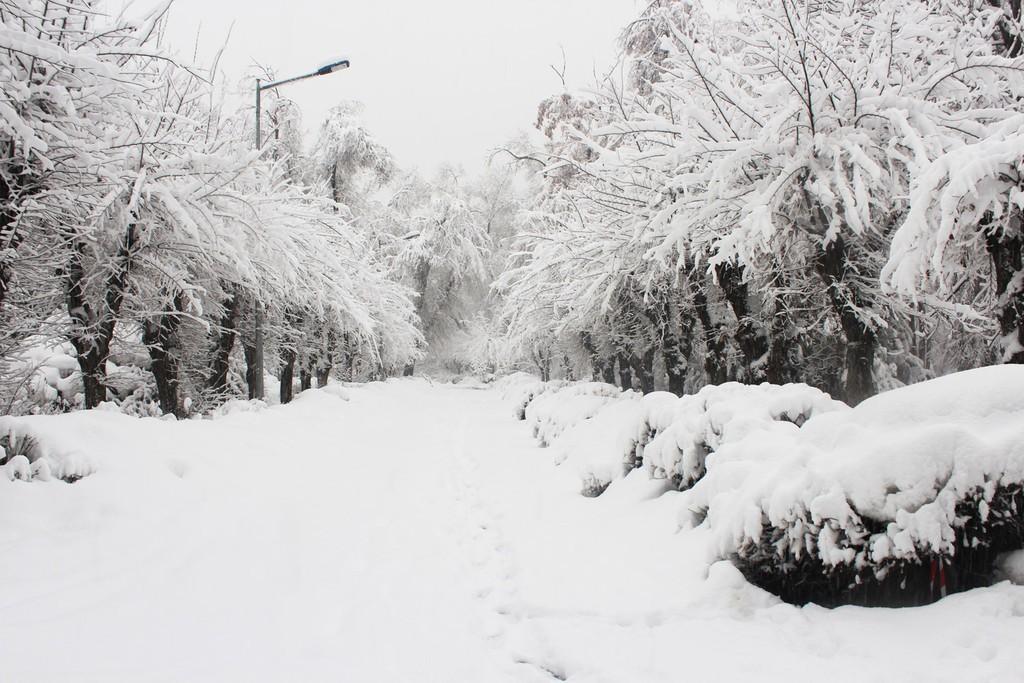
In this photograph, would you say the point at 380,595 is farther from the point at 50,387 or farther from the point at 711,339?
the point at 50,387

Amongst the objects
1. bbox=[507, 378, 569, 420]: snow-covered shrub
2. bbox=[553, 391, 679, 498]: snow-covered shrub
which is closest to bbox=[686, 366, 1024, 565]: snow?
bbox=[553, 391, 679, 498]: snow-covered shrub

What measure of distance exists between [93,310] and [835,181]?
9159 mm

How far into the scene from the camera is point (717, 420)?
15.4 feet

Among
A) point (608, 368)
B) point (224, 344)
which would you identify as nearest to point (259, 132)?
point (224, 344)

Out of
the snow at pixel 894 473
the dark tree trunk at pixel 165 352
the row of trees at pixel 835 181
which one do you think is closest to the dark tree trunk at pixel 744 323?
the row of trees at pixel 835 181

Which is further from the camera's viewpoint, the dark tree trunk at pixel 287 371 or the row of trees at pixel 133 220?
the dark tree trunk at pixel 287 371

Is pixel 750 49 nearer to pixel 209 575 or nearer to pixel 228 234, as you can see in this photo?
pixel 228 234

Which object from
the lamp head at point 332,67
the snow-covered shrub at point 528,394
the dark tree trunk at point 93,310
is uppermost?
the lamp head at point 332,67

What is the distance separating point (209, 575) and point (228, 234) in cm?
484

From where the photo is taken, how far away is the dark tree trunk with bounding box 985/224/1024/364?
492 centimetres

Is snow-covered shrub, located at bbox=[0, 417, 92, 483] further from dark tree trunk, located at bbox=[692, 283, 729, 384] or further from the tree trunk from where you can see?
the tree trunk

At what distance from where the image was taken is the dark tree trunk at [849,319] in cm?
678

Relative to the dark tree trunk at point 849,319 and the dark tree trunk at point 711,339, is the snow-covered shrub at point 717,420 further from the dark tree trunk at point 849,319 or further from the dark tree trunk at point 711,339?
the dark tree trunk at point 711,339

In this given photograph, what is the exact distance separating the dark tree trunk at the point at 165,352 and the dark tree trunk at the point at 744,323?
8.64m
